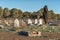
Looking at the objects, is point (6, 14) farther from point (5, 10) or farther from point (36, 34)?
point (36, 34)

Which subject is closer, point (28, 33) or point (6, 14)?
point (28, 33)

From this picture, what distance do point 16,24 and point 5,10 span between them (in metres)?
54.4

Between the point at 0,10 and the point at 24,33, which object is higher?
the point at 0,10

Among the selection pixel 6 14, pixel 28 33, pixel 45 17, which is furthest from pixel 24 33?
pixel 6 14

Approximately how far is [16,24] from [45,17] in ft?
36.8

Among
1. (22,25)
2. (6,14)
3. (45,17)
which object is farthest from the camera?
→ (6,14)

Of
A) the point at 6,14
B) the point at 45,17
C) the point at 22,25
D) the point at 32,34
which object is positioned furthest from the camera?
the point at 6,14

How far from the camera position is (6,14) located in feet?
278

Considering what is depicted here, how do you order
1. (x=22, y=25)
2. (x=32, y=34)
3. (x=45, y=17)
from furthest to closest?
(x=45, y=17), (x=22, y=25), (x=32, y=34)

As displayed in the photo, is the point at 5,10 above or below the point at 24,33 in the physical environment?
above

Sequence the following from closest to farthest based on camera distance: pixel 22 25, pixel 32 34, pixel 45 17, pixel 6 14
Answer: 1. pixel 32 34
2. pixel 22 25
3. pixel 45 17
4. pixel 6 14

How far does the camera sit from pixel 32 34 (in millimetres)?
22938

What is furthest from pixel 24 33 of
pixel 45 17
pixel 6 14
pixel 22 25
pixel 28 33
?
pixel 6 14

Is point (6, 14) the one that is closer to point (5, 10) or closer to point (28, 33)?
point (5, 10)
